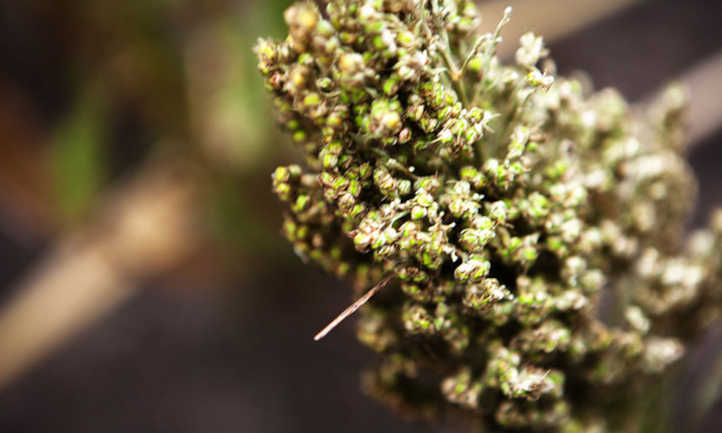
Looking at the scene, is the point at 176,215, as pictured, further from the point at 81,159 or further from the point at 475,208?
the point at 475,208

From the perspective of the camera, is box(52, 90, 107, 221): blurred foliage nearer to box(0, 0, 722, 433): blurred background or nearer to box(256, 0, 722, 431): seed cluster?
box(0, 0, 722, 433): blurred background

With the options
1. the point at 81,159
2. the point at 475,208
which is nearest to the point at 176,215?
the point at 81,159

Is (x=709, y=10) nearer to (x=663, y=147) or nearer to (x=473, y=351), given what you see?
(x=663, y=147)

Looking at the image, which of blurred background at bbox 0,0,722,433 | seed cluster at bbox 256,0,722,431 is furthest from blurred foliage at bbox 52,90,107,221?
seed cluster at bbox 256,0,722,431

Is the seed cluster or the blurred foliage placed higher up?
the blurred foliage

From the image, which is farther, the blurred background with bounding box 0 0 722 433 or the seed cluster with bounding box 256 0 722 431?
the blurred background with bounding box 0 0 722 433

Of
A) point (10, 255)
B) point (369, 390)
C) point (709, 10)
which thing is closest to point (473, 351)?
point (369, 390)

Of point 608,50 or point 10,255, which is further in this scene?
point 10,255
